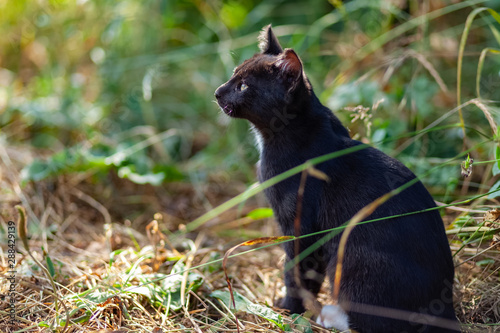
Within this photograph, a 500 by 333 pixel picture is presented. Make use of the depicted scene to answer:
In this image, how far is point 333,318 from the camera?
2.10 m

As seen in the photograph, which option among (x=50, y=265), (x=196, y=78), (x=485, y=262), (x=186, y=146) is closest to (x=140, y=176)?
(x=50, y=265)

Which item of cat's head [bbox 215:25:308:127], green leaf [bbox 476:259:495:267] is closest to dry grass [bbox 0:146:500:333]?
green leaf [bbox 476:259:495:267]

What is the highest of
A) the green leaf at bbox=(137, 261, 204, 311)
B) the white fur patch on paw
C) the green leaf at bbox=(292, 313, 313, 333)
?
the green leaf at bbox=(137, 261, 204, 311)

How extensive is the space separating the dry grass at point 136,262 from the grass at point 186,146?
1cm

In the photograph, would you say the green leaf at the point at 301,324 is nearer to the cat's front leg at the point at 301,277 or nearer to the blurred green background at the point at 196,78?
the cat's front leg at the point at 301,277

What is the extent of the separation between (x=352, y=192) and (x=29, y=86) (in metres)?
3.80

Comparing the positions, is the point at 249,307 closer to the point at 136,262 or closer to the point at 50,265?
the point at 136,262

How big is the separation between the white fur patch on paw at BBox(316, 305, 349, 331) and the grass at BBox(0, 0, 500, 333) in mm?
60

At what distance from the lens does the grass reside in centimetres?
213

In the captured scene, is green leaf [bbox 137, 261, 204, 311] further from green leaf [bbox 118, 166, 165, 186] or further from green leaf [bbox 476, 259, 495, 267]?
green leaf [bbox 476, 259, 495, 267]

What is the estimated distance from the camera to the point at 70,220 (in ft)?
10.3

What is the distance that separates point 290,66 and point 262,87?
0.19 m

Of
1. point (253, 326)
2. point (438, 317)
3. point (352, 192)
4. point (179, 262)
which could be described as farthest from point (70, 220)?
point (438, 317)

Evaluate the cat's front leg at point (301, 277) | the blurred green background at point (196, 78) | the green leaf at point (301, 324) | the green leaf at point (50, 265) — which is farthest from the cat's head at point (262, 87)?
the green leaf at point (50, 265)
